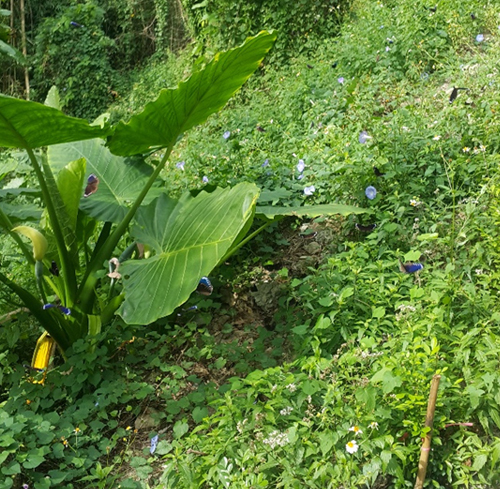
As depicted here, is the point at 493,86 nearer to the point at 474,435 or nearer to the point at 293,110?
the point at 293,110

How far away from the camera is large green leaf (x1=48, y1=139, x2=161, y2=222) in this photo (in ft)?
7.54

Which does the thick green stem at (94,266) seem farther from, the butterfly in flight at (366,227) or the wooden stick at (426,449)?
the wooden stick at (426,449)

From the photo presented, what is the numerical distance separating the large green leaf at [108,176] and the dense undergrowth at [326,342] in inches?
18.8

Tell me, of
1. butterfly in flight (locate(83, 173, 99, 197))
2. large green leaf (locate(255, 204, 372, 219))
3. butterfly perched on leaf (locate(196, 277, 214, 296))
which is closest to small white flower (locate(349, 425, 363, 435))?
large green leaf (locate(255, 204, 372, 219))

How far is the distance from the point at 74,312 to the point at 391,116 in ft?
6.20

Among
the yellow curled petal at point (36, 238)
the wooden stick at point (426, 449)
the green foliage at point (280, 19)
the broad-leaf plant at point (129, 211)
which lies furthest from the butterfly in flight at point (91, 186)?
the green foliage at point (280, 19)

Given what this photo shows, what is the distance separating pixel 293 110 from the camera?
380 centimetres

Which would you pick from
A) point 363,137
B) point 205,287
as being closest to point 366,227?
point 363,137

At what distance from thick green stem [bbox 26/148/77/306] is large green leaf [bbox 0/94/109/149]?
160 mm

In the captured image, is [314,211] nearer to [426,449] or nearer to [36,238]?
[426,449]

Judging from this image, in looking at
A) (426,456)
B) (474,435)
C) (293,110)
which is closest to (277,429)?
(426,456)

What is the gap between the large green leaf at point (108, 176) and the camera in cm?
230

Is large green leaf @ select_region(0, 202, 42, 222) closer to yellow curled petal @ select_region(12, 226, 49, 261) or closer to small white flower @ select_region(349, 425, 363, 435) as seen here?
yellow curled petal @ select_region(12, 226, 49, 261)

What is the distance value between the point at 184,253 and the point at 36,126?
0.63 meters
